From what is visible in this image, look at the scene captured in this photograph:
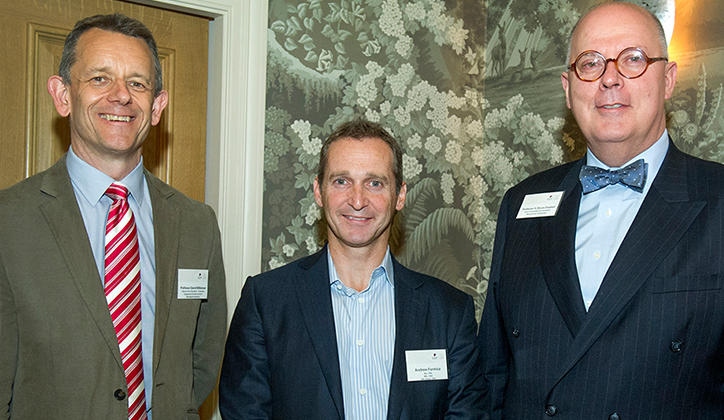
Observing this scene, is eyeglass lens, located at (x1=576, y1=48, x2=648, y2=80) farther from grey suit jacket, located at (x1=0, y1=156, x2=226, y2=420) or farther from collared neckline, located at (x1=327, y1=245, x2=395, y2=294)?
grey suit jacket, located at (x1=0, y1=156, x2=226, y2=420)

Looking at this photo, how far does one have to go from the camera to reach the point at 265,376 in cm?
178

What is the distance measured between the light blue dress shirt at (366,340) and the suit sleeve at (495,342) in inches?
13.7

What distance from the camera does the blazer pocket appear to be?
1551mm

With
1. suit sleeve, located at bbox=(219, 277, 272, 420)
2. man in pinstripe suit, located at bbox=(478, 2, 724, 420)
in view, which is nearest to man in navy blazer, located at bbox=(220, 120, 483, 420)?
suit sleeve, located at bbox=(219, 277, 272, 420)

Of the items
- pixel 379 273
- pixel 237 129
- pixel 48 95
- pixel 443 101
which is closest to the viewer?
pixel 379 273

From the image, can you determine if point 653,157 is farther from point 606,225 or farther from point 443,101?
point 443,101

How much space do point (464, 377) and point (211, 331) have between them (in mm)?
906

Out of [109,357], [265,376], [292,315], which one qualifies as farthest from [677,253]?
[109,357]

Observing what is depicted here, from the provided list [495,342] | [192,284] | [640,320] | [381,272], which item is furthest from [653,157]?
[192,284]

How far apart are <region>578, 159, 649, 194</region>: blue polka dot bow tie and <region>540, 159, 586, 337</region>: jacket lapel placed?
8cm

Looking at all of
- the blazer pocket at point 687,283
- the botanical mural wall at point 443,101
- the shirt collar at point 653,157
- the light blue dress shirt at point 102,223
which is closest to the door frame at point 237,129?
the botanical mural wall at point 443,101

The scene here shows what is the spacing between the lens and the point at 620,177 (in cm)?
171

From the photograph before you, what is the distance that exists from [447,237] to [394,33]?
1.17 meters

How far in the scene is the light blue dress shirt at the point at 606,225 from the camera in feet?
5.57
